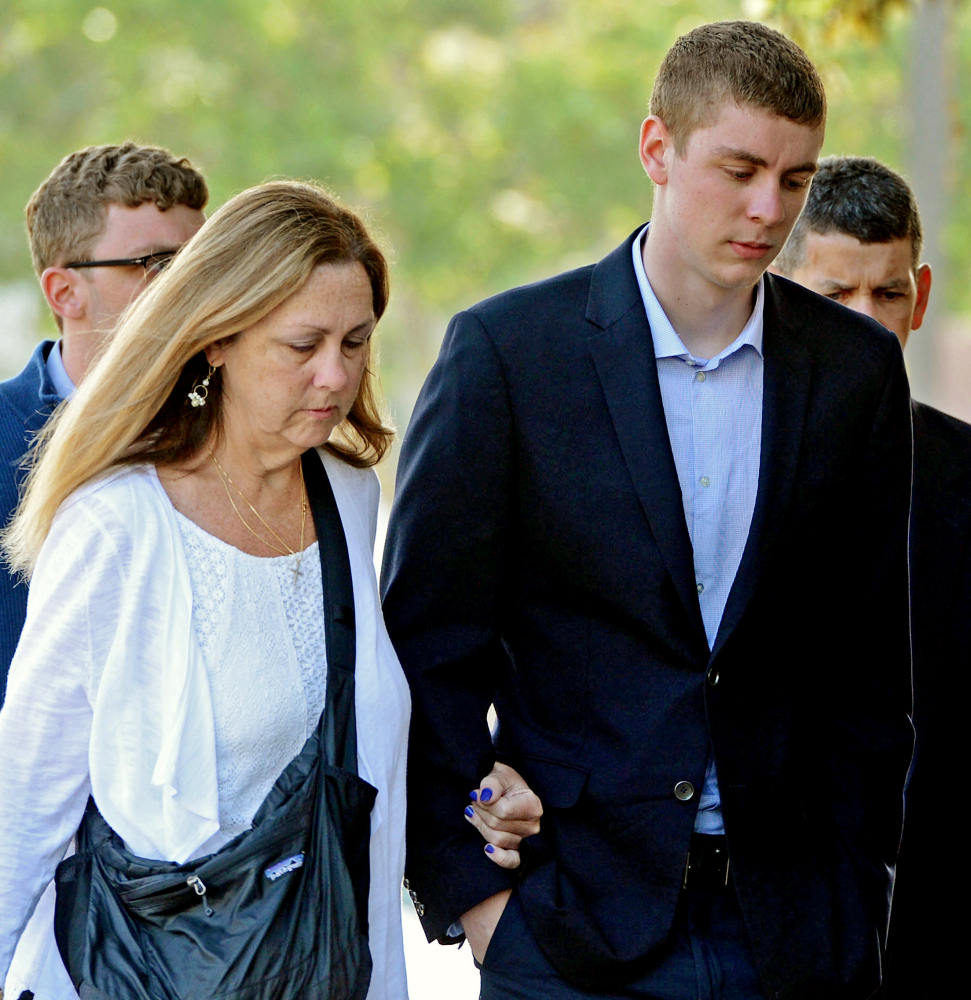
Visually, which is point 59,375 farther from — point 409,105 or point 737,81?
point 409,105

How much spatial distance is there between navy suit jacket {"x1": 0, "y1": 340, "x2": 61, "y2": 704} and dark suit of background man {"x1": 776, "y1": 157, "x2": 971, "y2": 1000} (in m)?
1.72

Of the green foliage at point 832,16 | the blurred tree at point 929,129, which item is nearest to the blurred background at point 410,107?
the blurred tree at point 929,129

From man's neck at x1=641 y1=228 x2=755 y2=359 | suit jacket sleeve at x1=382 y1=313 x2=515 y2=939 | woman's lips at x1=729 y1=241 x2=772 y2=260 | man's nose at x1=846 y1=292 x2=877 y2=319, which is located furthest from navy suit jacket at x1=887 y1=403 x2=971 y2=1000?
suit jacket sleeve at x1=382 y1=313 x2=515 y2=939

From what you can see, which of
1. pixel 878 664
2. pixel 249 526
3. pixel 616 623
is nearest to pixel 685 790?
pixel 616 623

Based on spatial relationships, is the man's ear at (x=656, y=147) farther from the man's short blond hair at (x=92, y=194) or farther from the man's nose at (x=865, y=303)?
the man's short blond hair at (x=92, y=194)

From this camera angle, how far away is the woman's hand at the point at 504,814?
2422 millimetres

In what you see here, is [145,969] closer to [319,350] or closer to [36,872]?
[36,872]

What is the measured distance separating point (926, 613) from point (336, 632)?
1318mm

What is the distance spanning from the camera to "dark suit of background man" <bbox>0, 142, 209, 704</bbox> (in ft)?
10.0

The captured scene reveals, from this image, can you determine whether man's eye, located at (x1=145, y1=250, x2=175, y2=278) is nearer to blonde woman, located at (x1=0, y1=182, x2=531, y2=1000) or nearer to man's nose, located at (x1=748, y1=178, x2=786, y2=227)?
blonde woman, located at (x1=0, y1=182, x2=531, y2=1000)

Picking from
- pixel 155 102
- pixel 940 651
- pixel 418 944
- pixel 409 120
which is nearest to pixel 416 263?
pixel 409 120

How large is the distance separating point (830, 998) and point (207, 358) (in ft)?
5.06

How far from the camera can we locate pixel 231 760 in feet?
7.34

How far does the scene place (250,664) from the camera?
7.43 feet
